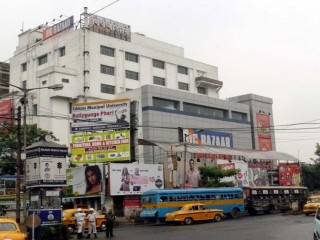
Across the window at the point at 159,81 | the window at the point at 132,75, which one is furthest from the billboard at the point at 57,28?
the window at the point at 159,81

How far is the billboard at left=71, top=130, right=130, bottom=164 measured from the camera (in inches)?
1848

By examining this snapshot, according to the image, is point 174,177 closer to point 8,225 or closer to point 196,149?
point 196,149

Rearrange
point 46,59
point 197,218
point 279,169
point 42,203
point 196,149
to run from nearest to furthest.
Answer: point 42,203 → point 197,218 → point 196,149 → point 279,169 → point 46,59

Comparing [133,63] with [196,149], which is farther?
[133,63]

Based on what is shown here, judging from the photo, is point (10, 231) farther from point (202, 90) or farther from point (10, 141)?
point (202, 90)

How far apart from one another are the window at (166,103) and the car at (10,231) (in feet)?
183

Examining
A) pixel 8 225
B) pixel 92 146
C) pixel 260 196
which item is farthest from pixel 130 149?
→ pixel 8 225

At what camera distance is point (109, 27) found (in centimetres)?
8306

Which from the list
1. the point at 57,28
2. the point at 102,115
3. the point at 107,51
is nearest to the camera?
the point at 102,115

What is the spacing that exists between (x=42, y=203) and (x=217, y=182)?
26594 millimetres

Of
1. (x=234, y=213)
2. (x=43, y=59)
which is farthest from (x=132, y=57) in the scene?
(x=234, y=213)

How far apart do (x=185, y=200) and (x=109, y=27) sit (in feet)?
170

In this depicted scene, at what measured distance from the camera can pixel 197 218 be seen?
111ft

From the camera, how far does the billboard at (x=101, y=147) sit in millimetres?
46938
